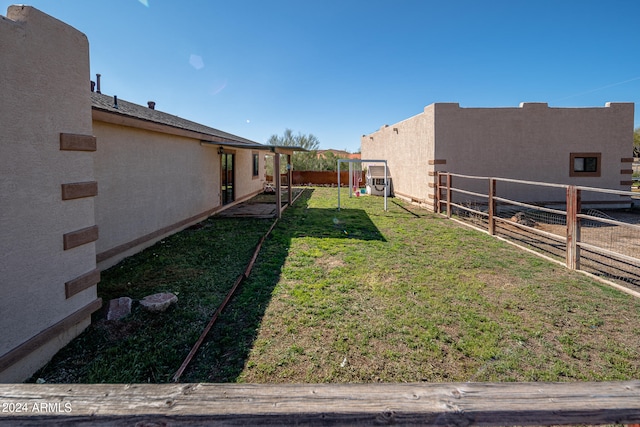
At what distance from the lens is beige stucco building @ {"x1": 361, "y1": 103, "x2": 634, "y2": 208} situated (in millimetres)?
12164

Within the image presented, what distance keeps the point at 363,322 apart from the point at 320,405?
282 centimetres

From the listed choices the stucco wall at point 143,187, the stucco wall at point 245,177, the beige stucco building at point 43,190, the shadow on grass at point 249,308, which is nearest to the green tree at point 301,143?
the stucco wall at point 245,177

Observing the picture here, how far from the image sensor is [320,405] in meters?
1.02

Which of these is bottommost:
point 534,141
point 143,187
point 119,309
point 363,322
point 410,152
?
point 363,322

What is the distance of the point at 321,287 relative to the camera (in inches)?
187


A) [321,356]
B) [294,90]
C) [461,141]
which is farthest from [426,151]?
[294,90]

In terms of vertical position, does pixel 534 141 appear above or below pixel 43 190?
above

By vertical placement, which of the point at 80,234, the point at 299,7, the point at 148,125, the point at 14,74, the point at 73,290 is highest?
the point at 299,7

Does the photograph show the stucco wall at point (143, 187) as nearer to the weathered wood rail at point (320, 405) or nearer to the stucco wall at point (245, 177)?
the stucco wall at point (245, 177)

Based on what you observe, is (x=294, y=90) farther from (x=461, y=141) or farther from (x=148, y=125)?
(x=148, y=125)

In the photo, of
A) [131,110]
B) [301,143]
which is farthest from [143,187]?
[301,143]

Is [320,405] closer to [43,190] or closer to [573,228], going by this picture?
[43,190]

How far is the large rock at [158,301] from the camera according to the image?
3906mm

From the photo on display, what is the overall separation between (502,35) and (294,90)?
13.8 metres
